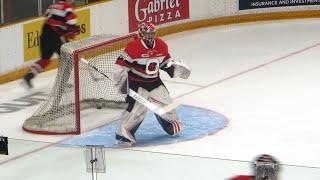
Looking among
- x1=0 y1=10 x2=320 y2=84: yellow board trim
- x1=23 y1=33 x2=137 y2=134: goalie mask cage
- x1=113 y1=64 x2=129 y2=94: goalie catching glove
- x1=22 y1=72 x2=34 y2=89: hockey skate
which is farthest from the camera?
x1=0 y1=10 x2=320 y2=84: yellow board trim

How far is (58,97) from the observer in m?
6.81

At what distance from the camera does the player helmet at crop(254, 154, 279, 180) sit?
310 centimetres

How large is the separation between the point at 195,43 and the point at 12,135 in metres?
4.23

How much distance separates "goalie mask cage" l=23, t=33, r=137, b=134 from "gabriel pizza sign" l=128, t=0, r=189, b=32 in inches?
123

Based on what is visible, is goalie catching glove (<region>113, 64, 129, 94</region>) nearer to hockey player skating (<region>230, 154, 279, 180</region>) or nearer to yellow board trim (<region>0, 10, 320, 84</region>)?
hockey player skating (<region>230, 154, 279, 180</region>)

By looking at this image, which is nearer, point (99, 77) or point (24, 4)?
point (99, 77)

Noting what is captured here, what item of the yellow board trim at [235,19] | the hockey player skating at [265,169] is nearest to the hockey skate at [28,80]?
the yellow board trim at [235,19]

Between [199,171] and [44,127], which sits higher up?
[199,171]

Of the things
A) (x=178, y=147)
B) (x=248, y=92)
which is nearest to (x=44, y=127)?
(x=178, y=147)

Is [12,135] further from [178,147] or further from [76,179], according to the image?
[76,179]

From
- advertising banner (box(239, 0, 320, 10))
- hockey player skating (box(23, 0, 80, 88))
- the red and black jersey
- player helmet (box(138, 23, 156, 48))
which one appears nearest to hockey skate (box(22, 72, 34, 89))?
hockey player skating (box(23, 0, 80, 88))

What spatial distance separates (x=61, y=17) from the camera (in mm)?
7988

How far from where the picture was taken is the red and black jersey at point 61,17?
7938 mm

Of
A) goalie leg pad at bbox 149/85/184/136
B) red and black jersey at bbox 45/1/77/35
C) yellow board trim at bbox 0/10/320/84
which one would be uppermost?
red and black jersey at bbox 45/1/77/35
